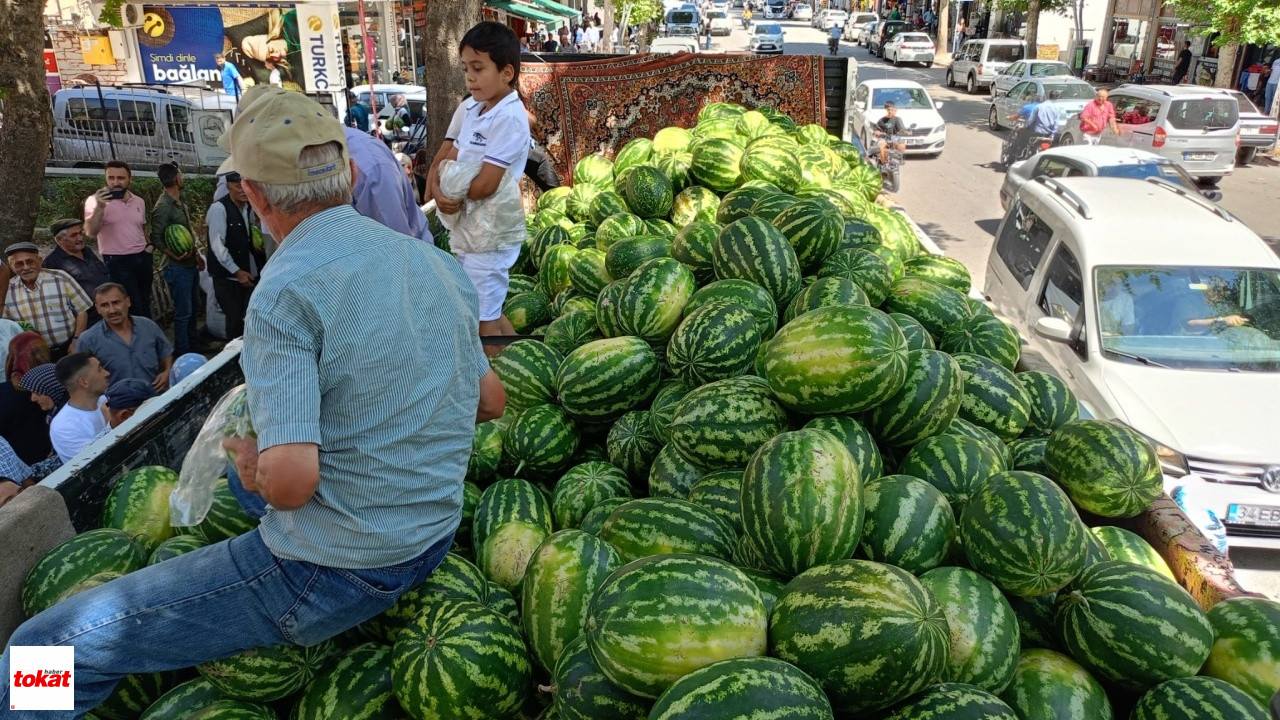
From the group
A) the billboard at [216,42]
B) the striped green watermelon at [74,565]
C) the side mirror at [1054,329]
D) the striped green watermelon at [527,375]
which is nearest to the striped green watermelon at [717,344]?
the striped green watermelon at [527,375]

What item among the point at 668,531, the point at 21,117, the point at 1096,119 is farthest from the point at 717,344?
the point at 1096,119

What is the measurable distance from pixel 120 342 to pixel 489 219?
3.25m

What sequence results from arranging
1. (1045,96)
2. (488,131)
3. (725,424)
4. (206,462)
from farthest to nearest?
(1045,96) < (488,131) < (725,424) < (206,462)

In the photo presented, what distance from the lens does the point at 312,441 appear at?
178cm

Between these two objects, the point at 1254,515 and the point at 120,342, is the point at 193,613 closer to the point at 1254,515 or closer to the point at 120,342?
the point at 120,342

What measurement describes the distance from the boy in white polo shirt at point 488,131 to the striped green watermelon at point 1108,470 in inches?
118

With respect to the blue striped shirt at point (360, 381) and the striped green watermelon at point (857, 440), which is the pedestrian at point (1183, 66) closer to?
the striped green watermelon at point (857, 440)

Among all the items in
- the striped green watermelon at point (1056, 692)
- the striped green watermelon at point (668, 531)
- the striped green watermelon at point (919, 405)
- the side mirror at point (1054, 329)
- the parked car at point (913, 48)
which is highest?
the parked car at point (913, 48)

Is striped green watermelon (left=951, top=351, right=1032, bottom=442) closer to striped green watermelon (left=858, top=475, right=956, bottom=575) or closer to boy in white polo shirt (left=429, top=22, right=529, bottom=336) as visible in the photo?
striped green watermelon (left=858, top=475, right=956, bottom=575)

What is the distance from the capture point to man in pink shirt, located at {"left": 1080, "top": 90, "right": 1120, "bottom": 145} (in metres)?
15.2

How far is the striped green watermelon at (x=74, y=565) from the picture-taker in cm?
245

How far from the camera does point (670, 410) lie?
3.02 meters

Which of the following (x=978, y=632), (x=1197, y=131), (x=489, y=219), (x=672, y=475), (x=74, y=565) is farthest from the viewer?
(x=1197, y=131)

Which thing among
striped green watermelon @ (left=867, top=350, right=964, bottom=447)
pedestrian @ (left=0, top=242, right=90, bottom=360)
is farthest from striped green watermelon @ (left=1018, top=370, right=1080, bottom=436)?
pedestrian @ (left=0, top=242, right=90, bottom=360)
